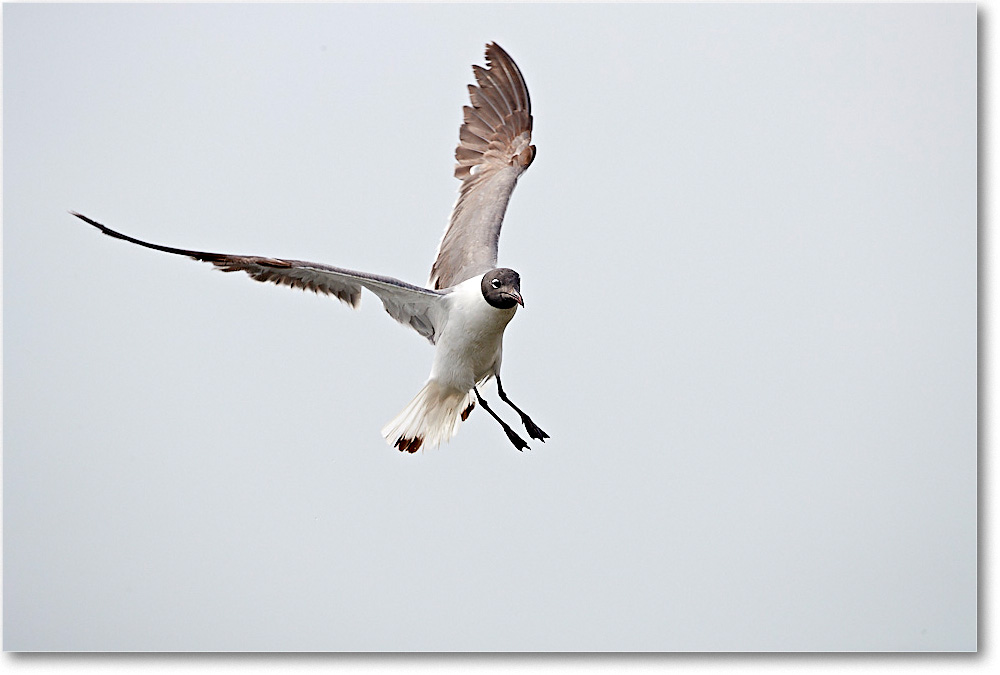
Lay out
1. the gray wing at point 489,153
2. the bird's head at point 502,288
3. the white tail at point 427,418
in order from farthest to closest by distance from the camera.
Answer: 1. the gray wing at point 489,153
2. the white tail at point 427,418
3. the bird's head at point 502,288

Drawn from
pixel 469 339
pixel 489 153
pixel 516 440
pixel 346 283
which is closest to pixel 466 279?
pixel 469 339

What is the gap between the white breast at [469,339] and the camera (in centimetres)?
423

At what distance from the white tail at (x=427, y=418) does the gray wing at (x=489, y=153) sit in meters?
0.43

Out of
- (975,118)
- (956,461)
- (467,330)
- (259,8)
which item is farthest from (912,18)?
(259,8)

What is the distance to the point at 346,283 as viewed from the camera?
4.30 m

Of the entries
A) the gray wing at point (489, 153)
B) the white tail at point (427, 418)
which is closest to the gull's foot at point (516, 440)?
the white tail at point (427, 418)

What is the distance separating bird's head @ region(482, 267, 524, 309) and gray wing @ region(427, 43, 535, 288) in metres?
0.66

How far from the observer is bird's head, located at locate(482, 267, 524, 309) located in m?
4.09

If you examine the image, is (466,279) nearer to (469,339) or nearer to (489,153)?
(469,339)

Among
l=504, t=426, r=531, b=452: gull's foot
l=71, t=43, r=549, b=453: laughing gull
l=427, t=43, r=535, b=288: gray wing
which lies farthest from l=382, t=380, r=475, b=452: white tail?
l=427, t=43, r=535, b=288: gray wing

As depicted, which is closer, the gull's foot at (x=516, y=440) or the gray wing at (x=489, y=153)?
the gull's foot at (x=516, y=440)

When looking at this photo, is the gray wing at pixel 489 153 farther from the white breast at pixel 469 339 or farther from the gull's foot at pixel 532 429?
the gull's foot at pixel 532 429

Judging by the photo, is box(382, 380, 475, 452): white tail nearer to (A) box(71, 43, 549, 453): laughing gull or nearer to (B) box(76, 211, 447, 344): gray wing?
(A) box(71, 43, 549, 453): laughing gull

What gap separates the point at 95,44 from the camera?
5203mm
